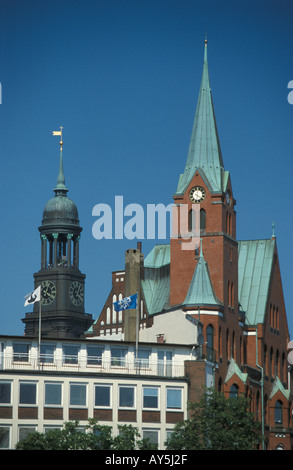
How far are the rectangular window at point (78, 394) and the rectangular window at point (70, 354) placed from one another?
2803 millimetres

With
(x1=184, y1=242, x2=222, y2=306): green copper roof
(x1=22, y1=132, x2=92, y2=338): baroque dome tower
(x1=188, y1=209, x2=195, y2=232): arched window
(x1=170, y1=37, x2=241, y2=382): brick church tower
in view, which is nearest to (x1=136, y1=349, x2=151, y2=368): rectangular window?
(x1=184, y1=242, x2=222, y2=306): green copper roof

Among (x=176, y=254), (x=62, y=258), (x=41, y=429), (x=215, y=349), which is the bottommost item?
(x=41, y=429)

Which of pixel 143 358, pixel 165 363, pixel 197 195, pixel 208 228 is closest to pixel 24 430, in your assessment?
pixel 143 358

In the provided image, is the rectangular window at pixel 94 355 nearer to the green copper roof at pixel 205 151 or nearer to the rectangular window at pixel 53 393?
the rectangular window at pixel 53 393

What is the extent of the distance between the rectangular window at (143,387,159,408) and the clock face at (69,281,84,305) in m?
85.4

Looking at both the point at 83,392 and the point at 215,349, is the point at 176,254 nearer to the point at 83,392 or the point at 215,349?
the point at 215,349

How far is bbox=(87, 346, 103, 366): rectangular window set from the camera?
10800 cm

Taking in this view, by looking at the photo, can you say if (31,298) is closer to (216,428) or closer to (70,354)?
(70,354)

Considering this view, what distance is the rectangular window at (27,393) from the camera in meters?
103

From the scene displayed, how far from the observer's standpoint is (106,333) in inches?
5974

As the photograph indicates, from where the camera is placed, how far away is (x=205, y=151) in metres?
137

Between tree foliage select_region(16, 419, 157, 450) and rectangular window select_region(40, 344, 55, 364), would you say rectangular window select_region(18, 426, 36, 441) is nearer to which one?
rectangular window select_region(40, 344, 55, 364)

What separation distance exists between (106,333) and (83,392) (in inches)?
1848
